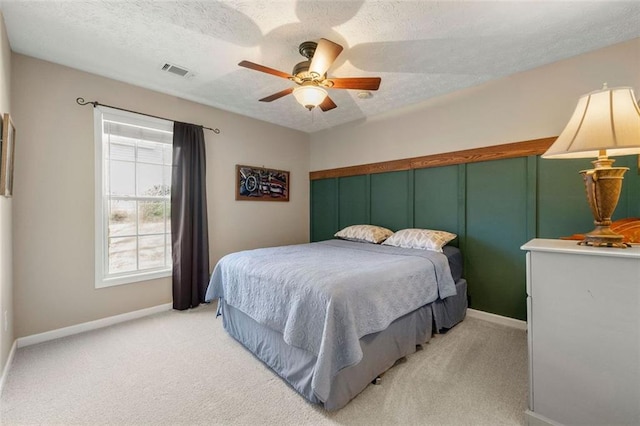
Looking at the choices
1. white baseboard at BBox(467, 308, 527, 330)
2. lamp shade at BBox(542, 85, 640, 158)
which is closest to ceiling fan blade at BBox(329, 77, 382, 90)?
lamp shade at BBox(542, 85, 640, 158)

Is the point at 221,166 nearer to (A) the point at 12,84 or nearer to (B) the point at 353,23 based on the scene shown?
(A) the point at 12,84

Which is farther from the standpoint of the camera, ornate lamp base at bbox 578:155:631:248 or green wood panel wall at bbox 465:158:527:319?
green wood panel wall at bbox 465:158:527:319

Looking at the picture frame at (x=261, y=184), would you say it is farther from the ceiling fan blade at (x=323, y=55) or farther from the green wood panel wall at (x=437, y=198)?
the ceiling fan blade at (x=323, y=55)

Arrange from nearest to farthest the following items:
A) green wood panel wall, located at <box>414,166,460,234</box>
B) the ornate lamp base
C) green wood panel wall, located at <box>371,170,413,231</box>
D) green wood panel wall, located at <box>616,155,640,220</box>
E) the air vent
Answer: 1. the ornate lamp base
2. green wood panel wall, located at <box>616,155,640,220</box>
3. the air vent
4. green wood panel wall, located at <box>414,166,460,234</box>
5. green wood panel wall, located at <box>371,170,413,231</box>

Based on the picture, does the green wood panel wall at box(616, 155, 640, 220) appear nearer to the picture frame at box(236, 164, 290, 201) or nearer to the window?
the picture frame at box(236, 164, 290, 201)

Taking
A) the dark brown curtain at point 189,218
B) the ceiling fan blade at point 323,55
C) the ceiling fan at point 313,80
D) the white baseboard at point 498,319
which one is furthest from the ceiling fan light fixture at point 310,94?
the white baseboard at point 498,319

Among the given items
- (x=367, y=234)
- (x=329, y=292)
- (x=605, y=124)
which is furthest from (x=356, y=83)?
(x=367, y=234)

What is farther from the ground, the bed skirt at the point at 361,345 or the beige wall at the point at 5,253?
the beige wall at the point at 5,253

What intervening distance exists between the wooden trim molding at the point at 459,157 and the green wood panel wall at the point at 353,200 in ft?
0.39

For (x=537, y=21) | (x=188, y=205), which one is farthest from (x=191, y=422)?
(x=537, y=21)

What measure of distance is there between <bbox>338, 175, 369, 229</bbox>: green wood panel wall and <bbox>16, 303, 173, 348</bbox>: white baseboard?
271 cm

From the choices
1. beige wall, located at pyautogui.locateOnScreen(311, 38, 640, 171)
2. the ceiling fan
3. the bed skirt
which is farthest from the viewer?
beige wall, located at pyautogui.locateOnScreen(311, 38, 640, 171)

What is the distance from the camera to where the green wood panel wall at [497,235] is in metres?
2.82

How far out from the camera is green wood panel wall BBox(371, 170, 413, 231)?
12.1 ft
